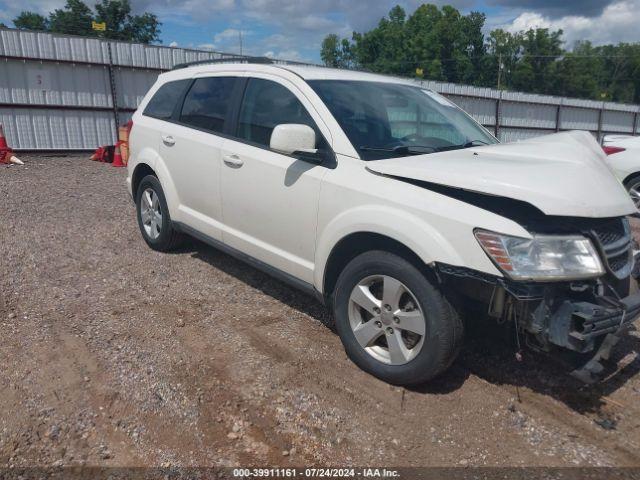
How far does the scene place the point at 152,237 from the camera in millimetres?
5727

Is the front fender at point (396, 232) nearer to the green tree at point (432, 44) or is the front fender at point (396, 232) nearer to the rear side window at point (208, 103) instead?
the rear side window at point (208, 103)

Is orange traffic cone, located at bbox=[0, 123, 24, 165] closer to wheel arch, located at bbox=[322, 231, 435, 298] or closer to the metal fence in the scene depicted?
the metal fence

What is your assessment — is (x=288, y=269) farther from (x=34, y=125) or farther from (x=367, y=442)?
(x=34, y=125)

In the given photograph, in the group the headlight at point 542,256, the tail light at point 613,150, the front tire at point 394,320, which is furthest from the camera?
the tail light at point 613,150

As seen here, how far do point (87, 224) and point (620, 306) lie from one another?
20.2ft

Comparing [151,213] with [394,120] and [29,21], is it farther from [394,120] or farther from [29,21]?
[29,21]

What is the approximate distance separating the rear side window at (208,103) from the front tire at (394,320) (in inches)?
79.8

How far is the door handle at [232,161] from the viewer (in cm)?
418

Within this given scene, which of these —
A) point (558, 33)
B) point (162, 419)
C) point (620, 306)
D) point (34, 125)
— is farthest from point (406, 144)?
point (558, 33)

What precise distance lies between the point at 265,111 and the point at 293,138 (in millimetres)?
870

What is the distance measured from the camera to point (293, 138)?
3426 millimetres

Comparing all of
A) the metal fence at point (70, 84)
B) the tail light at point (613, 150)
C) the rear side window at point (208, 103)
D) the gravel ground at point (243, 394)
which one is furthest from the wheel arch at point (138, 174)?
the tail light at point (613, 150)

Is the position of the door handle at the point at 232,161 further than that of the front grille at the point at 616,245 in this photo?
Yes

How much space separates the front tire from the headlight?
432 mm
